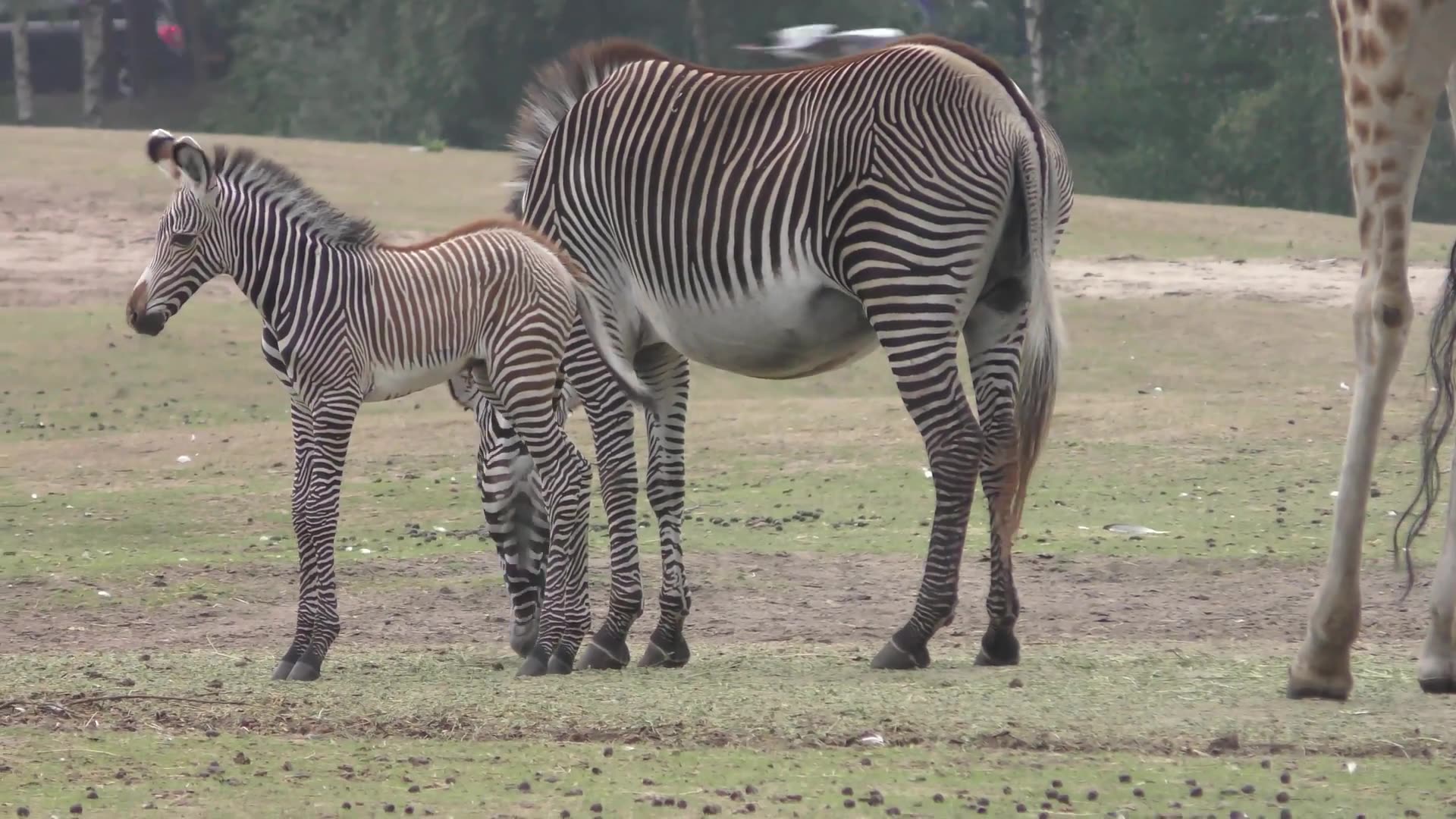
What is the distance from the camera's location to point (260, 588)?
34.2 feet

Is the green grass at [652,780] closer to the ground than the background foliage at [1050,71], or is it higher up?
higher up

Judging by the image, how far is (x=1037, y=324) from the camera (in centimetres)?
762

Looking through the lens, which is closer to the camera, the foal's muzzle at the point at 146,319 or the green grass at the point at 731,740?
the green grass at the point at 731,740

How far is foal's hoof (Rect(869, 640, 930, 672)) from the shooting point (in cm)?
754

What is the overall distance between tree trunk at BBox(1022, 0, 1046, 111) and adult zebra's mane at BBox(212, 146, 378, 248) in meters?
37.6

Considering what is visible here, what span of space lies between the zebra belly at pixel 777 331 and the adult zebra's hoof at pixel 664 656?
44.9 inches

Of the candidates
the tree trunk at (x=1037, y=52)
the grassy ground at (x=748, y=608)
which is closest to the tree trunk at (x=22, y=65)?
the tree trunk at (x=1037, y=52)

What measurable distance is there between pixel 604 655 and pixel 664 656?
9.7 inches

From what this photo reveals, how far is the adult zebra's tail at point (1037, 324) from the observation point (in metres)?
7.50

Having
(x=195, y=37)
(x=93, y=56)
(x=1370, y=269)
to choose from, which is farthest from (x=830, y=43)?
(x=195, y=37)

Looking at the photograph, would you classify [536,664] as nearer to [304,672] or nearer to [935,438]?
[304,672]

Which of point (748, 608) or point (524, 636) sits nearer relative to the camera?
point (524, 636)

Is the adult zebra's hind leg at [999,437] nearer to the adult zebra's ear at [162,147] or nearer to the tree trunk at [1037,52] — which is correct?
the adult zebra's ear at [162,147]

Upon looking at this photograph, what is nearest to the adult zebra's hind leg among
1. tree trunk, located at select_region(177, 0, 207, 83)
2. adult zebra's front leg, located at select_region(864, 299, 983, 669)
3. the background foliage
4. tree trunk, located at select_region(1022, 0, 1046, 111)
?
adult zebra's front leg, located at select_region(864, 299, 983, 669)
